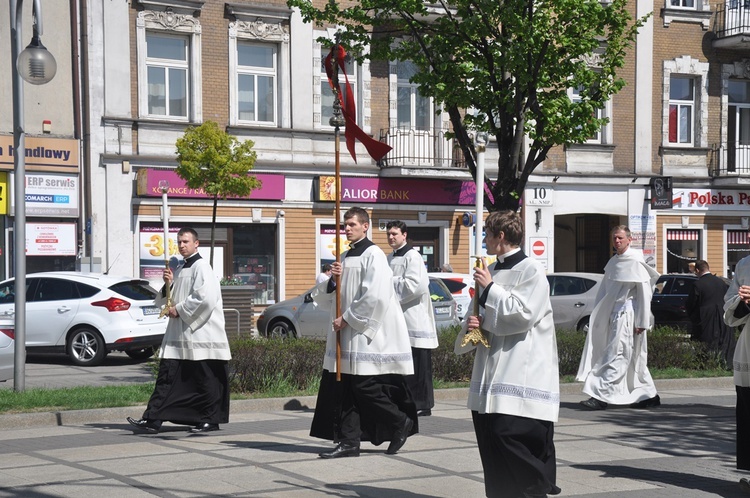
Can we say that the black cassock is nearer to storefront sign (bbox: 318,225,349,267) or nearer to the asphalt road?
the asphalt road

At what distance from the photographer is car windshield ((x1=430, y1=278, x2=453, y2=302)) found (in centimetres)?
2014

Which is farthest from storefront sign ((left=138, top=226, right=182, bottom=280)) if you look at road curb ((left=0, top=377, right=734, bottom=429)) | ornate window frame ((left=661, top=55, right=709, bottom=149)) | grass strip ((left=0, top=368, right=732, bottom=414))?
ornate window frame ((left=661, top=55, right=709, bottom=149))

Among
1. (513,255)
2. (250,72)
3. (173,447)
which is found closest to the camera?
(513,255)

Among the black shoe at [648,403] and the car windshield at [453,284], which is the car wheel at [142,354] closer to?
the car windshield at [453,284]

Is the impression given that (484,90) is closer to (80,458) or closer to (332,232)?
(80,458)

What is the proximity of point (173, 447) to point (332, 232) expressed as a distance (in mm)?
19541

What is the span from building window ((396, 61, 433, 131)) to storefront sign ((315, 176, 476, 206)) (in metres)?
1.45

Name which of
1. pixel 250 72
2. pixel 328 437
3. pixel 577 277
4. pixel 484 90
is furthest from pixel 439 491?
pixel 250 72

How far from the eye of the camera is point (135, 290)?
782 inches

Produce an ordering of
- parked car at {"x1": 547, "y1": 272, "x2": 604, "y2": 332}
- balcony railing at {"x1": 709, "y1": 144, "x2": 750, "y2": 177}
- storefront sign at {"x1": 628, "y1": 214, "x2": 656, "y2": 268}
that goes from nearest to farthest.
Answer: parked car at {"x1": 547, "y1": 272, "x2": 604, "y2": 332}
storefront sign at {"x1": 628, "y1": 214, "x2": 656, "y2": 268}
balcony railing at {"x1": 709, "y1": 144, "x2": 750, "y2": 177}

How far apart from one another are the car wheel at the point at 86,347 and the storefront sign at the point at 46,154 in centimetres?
749

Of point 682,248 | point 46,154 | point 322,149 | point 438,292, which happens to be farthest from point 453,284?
point 682,248

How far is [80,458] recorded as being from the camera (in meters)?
9.46

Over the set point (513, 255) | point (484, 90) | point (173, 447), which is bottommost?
point (173, 447)
